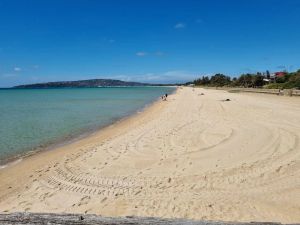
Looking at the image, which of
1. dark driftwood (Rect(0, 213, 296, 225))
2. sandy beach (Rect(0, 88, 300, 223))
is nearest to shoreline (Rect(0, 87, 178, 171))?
sandy beach (Rect(0, 88, 300, 223))

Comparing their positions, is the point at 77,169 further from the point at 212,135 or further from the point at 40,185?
the point at 212,135

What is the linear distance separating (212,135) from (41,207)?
9378 mm

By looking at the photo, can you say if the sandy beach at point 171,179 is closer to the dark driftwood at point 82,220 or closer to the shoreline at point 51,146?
the shoreline at point 51,146

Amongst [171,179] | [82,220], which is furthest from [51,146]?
[82,220]

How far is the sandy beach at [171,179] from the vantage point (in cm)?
681

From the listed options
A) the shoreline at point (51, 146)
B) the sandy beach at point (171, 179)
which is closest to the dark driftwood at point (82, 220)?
the sandy beach at point (171, 179)

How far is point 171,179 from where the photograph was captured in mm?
8781

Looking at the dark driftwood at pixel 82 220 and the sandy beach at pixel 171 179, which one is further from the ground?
the dark driftwood at pixel 82 220

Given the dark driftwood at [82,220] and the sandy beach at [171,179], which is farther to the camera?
the sandy beach at [171,179]

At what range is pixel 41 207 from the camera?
24.0 ft

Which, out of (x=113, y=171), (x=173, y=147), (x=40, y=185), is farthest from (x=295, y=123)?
(x=40, y=185)

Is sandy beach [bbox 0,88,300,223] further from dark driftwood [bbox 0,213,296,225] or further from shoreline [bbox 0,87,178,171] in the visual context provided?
dark driftwood [bbox 0,213,296,225]

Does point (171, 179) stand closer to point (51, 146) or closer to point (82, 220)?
point (82, 220)

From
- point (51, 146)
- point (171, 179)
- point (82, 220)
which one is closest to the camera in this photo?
point (82, 220)
